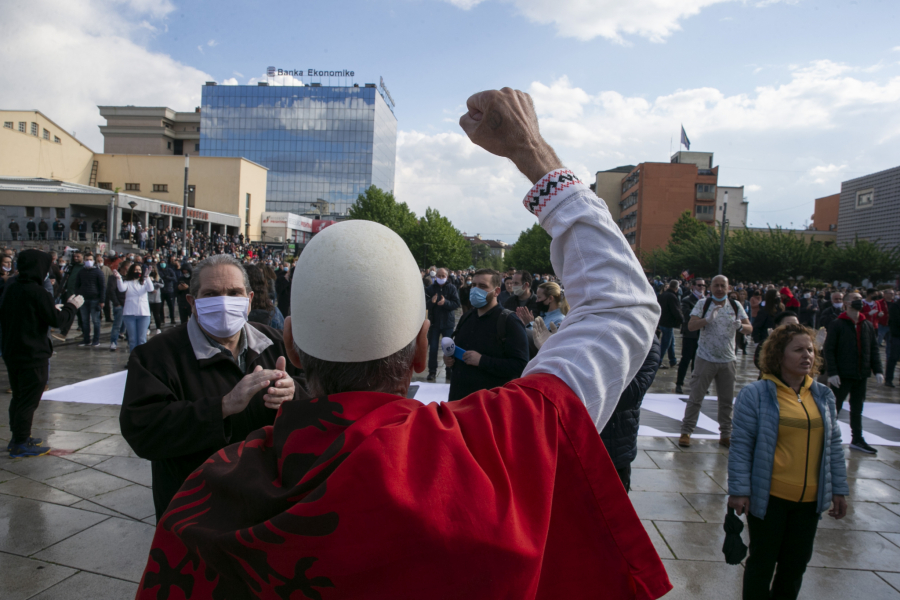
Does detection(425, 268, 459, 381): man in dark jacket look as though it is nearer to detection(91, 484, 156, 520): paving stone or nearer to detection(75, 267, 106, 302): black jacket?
detection(91, 484, 156, 520): paving stone

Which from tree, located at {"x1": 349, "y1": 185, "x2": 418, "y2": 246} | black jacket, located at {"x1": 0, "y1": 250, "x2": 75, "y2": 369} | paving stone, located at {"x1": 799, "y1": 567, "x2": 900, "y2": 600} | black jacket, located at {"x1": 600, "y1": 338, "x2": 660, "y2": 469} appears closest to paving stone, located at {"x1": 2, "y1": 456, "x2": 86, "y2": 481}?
black jacket, located at {"x1": 0, "y1": 250, "x2": 75, "y2": 369}

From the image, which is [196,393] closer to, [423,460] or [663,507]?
[423,460]

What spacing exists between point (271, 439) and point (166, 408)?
1.47m

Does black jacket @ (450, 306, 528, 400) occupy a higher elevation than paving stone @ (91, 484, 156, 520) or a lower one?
higher

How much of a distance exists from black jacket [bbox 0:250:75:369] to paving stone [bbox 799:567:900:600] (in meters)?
7.01

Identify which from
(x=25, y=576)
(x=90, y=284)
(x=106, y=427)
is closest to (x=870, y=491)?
(x=25, y=576)

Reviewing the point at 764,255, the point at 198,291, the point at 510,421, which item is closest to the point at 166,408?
the point at 198,291

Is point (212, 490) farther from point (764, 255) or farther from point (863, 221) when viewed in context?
point (863, 221)

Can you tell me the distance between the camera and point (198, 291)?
2.86 m

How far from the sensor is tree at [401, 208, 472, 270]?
232 feet

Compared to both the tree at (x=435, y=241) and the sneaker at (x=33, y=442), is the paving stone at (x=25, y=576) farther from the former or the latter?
the tree at (x=435, y=241)

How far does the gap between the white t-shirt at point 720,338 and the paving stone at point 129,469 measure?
6.31 meters

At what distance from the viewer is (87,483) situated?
4.86 m

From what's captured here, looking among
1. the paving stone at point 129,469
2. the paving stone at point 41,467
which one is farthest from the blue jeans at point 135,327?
the paving stone at point 129,469
